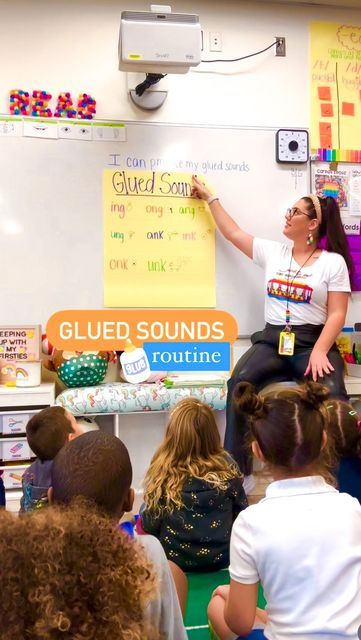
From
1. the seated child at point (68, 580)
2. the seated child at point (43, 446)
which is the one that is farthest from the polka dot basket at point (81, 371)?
the seated child at point (68, 580)

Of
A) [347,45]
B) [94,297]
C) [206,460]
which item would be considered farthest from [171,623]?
[347,45]

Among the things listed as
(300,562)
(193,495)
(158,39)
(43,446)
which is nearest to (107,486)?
(300,562)

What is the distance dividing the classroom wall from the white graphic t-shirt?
2.33ft

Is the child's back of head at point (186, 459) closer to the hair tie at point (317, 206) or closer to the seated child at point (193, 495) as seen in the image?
the seated child at point (193, 495)

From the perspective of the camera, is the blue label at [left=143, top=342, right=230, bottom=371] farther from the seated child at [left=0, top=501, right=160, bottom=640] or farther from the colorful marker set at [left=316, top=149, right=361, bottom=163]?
the seated child at [left=0, top=501, right=160, bottom=640]

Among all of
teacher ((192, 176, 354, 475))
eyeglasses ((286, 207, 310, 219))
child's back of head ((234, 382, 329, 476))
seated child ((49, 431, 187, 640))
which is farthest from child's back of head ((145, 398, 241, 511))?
eyeglasses ((286, 207, 310, 219))

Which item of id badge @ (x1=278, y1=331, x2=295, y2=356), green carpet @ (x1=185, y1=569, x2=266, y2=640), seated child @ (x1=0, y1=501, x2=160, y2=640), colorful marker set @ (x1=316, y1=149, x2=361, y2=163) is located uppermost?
colorful marker set @ (x1=316, y1=149, x2=361, y2=163)

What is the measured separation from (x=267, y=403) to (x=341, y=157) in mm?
2340

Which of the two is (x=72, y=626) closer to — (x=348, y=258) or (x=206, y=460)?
(x=206, y=460)

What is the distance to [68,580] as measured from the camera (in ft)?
2.11

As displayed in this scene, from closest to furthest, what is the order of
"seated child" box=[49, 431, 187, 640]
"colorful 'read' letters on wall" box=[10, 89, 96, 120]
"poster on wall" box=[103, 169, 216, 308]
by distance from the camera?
Result: "seated child" box=[49, 431, 187, 640] → "colorful 'read' letters on wall" box=[10, 89, 96, 120] → "poster on wall" box=[103, 169, 216, 308]

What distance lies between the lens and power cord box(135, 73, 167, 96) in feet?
9.57

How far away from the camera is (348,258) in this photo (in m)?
3.03

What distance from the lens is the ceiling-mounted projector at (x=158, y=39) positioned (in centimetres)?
261
